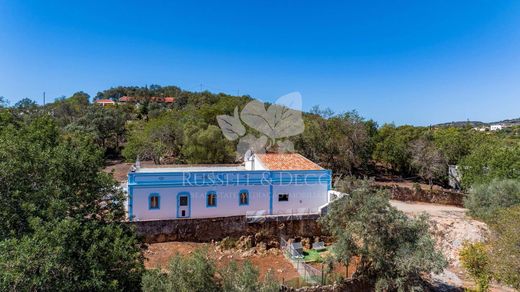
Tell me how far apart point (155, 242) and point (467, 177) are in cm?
2893

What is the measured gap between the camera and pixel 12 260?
8.16 metres

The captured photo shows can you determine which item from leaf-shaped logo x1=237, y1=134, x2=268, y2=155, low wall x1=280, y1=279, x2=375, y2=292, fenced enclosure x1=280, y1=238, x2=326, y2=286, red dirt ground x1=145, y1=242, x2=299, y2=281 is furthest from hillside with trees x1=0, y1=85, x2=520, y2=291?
leaf-shaped logo x1=237, y1=134, x2=268, y2=155

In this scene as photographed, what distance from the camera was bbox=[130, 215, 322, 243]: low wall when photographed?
764 inches

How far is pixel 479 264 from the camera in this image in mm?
14086

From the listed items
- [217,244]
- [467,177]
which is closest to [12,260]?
[217,244]

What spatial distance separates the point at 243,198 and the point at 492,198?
17.9 m

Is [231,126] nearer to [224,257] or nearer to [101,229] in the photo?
[224,257]

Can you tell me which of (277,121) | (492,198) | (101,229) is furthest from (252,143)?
(101,229)

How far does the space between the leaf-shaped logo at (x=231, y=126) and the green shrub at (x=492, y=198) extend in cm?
2421

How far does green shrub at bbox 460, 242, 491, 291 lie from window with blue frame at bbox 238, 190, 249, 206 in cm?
1289

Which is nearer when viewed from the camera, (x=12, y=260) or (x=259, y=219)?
(x=12, y=260)

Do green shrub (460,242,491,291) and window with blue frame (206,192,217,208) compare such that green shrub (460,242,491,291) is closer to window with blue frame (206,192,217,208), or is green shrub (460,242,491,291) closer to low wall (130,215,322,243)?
low wall (130,215,322,243)

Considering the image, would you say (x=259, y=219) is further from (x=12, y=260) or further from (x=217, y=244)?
(x=12, y=260)

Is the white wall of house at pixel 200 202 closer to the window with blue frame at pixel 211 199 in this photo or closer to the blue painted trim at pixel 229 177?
the window with blue frame at pixel 211 199
